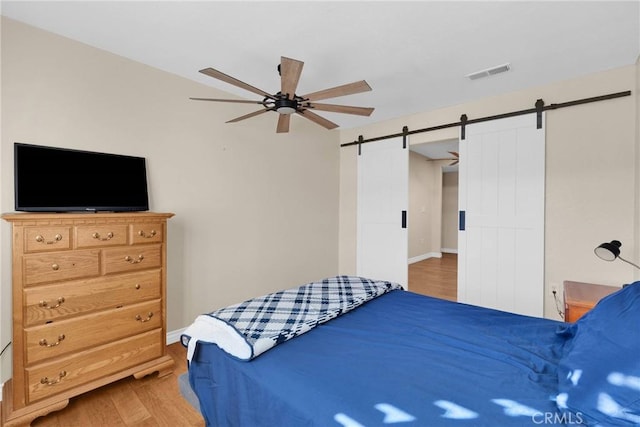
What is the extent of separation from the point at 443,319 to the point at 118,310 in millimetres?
2208

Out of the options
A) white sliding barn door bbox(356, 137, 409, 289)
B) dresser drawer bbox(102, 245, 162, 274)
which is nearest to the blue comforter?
dresser drawer bbox(102, 245, 162, 274)

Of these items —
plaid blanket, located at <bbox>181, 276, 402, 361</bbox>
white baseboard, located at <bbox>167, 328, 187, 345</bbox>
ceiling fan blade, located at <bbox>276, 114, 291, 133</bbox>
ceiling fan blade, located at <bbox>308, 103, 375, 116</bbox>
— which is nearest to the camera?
plaid blanket, located at <bbox>181, 276, 402, 361</bbox>

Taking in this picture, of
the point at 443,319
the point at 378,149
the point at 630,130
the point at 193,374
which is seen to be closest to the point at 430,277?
the point at 378,149

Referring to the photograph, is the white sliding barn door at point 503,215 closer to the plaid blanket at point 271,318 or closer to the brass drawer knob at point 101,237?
the plaid blanket at point 271,318

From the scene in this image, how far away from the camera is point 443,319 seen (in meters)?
1.78

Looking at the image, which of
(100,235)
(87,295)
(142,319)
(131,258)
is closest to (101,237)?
(100,235)

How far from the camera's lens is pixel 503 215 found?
10.6 feet

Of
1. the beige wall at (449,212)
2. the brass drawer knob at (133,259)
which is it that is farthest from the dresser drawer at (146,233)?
the beige wall at (449,212)

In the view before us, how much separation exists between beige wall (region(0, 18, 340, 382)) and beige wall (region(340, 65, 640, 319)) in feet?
8.34

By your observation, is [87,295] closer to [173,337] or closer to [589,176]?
[173,337]

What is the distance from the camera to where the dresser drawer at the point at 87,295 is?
69.6 inches

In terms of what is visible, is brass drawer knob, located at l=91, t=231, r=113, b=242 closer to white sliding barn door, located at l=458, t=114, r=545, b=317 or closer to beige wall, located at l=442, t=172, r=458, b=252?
white sliding barn door, located at l=458, t=114, r=545, b=317

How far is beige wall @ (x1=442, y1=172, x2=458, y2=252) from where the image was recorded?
818cm

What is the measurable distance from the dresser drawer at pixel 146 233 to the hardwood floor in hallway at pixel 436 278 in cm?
384
